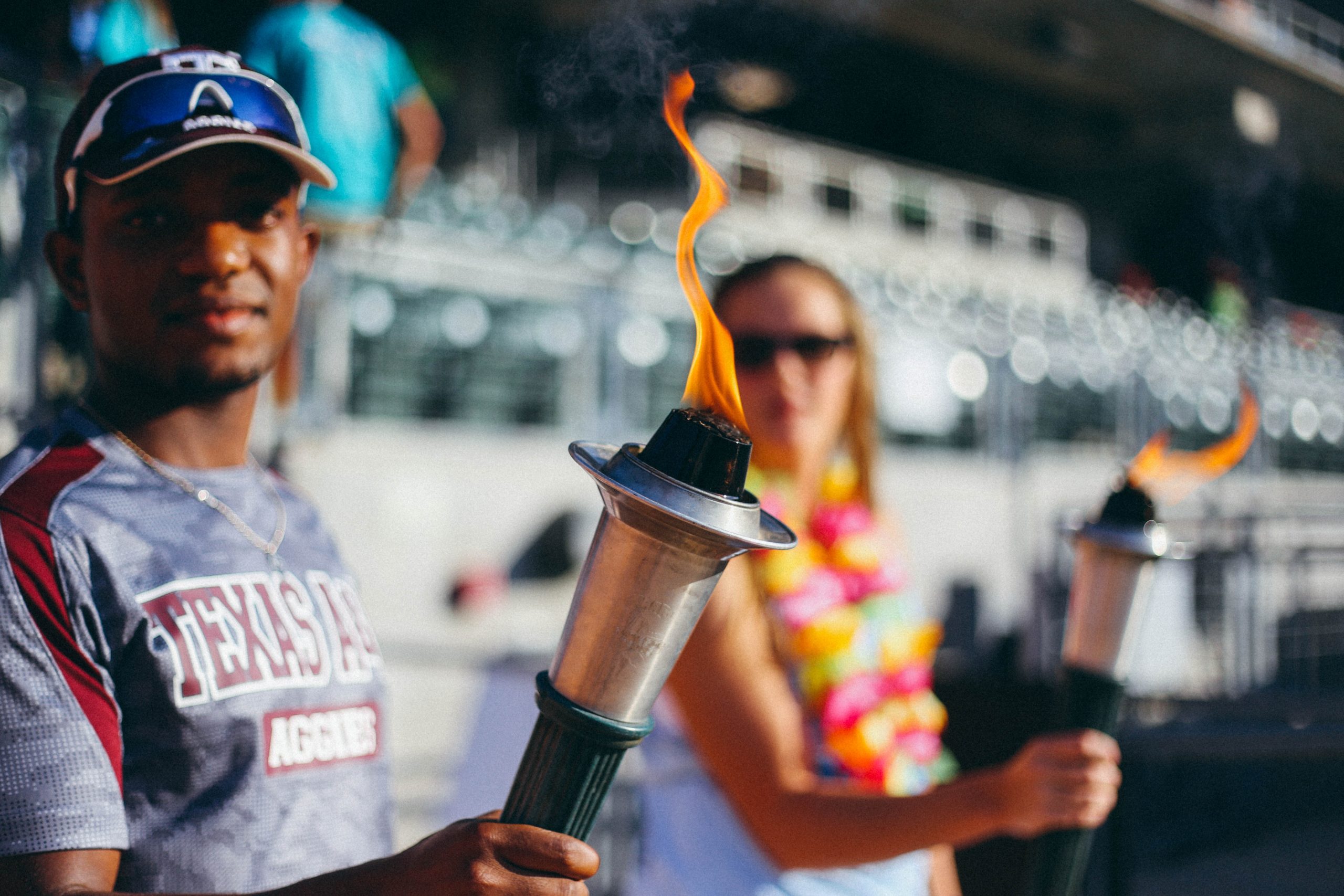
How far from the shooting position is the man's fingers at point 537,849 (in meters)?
0.82

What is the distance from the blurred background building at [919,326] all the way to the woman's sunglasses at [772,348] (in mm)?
860

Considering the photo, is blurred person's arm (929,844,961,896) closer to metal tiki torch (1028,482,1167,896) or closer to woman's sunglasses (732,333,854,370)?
metal tiki torch (1028,482,1167,896)

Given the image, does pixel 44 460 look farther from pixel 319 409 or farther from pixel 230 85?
pixel 319 409

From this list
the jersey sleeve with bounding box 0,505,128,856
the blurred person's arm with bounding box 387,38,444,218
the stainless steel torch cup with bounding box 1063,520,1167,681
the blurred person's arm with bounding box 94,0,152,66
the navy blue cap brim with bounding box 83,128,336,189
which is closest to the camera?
the jersey sleeve with bounding box 0,505,128,856

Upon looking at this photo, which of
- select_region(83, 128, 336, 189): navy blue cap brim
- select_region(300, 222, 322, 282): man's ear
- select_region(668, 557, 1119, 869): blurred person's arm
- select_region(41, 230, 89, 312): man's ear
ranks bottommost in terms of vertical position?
select_region(668, 557, 1119, 869): blurred person's arm

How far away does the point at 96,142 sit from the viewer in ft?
3.57

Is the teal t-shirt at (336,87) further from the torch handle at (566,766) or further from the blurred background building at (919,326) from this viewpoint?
the torch handle at (566,766)

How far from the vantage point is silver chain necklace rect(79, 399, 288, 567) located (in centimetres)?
115

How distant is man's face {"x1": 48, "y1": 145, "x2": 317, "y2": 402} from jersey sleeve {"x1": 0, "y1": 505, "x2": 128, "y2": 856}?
244 mm

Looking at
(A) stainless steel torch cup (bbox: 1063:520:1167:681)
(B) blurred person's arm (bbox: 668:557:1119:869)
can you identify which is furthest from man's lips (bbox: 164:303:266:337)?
(A) stainless steel torch cup (bbox: 1063:520:1167:681)

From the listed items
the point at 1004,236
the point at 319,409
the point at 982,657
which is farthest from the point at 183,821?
the point at 1004,236

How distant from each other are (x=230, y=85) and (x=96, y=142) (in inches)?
6.2

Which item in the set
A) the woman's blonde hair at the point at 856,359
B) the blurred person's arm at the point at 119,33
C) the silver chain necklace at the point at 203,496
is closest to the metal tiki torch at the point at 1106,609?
the woman's blonde hair at the point at 856,359

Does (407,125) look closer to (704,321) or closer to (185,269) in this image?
(185,269)
